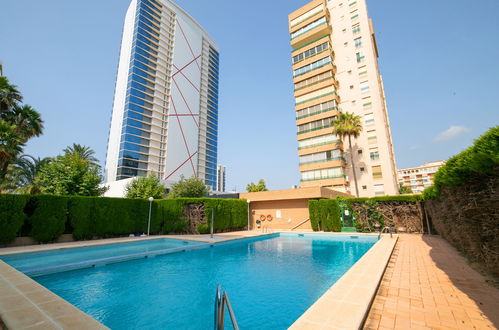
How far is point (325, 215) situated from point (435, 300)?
1526 cm

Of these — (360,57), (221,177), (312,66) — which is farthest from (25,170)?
(221,177)

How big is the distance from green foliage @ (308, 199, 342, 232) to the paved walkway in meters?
12.0

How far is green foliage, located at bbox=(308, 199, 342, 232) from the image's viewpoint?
18047 mm

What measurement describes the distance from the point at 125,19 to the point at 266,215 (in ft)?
240

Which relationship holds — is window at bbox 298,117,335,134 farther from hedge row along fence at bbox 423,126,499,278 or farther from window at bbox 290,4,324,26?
hedge row along fence at bbox 423,126,499,278

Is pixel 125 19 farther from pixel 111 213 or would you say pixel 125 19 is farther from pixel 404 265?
pixel 404 265

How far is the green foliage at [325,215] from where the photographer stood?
18.0 metres

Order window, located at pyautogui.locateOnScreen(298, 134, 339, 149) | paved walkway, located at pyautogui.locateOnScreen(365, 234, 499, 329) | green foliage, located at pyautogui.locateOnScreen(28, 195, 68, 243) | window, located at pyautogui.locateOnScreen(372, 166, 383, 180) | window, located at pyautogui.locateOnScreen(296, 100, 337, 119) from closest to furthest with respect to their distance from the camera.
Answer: paved walkway, located at pyautogui.locateOnScreen(365, 234, 499, 329) < green foliage, located at pyautogui.locateOnScreen(28, 195, 68, 243) < window, located at pyautogui.locateOnScreen(372, 166, 383, 180) < window, located at pyautogui.locateOnScreen(298, 134, 339, 149) < window, located at pyautogui.locateOnScreen(296, 100, 337, 119)

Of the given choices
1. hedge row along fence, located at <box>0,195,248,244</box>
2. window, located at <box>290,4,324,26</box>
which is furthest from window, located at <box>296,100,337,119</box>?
hedge row along fence, located at <box>0,195,248,244</box>

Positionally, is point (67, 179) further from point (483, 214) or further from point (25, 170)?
point (483, 214)

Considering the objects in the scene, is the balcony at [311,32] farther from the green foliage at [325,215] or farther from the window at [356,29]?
the green foliage at [325,215]

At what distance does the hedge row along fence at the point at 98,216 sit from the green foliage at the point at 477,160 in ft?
51.8

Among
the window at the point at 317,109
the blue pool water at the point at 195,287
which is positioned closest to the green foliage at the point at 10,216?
the blue pool water at the point at 195,287

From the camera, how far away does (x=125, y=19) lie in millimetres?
62406
